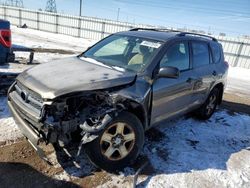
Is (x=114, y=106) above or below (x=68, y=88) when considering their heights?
below

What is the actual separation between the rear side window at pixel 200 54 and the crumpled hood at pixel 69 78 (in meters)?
1.76

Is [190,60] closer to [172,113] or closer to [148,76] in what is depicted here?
[172,113]

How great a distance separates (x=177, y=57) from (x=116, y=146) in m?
A: 1.91

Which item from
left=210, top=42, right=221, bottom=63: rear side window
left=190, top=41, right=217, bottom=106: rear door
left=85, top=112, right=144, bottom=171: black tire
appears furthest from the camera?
left=210, top=42, right=221, bottom=63: rear side window

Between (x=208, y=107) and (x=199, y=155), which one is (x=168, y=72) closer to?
(x=199, y=155)

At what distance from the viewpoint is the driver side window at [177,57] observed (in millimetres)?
4184

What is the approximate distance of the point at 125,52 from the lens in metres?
4.50

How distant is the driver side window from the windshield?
21 cm

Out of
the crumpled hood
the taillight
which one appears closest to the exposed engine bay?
the crumpled hood

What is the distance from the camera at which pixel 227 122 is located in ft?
19.9

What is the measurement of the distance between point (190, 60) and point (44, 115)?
288 centimetres

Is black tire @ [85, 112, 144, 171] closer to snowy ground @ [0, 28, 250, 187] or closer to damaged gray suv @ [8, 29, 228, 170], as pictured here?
damaged gray suv @ [8, 29, 228, 170]

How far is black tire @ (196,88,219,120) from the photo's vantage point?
18.8 feet

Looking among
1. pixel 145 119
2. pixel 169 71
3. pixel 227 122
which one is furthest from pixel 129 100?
pixel 227 122
